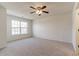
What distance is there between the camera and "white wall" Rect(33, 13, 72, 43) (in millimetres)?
7559

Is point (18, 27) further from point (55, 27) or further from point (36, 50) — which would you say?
point (36, 50)

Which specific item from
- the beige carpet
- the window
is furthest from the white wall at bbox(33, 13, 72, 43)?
the beige carpet

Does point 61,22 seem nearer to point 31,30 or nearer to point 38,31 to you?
point 38,31

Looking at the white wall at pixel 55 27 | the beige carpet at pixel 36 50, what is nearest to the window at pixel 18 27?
the white wall at pixel 55 27

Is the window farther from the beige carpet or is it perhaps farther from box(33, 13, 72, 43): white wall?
the beige carpet

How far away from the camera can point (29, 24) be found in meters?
11.4

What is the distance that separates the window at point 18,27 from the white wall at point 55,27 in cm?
141

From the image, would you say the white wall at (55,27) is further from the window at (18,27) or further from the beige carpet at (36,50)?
the beige carpet at (36,50)

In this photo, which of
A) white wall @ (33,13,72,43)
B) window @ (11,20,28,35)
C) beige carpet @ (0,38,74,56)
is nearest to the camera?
beige carpet @ (0,38,74,56)

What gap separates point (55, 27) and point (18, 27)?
142 inches

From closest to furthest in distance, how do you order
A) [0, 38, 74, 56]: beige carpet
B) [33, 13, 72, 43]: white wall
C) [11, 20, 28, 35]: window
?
[0, 38, 74, 56]: beige carpet → [33, 13, 72, 43]: white wall → [11, 20, 28, 35]: window

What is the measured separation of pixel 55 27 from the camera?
8695mm

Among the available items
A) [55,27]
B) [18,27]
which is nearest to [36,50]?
[55,27]

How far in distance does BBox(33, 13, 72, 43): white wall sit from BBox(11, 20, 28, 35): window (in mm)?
1406
